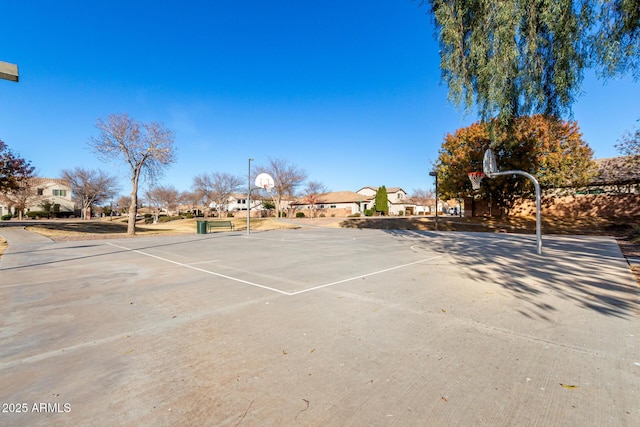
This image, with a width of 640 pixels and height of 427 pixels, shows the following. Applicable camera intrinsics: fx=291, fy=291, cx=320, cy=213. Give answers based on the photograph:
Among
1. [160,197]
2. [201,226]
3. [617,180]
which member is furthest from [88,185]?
[617,180]

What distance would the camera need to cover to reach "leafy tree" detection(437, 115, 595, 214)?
2412 centimetres

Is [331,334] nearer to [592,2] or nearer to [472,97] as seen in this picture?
→ [472,97]

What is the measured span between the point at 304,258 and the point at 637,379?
833 cm

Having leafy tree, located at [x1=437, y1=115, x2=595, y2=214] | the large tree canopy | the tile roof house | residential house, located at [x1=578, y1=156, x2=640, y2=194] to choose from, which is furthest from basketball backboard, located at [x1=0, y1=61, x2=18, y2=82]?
residential house, located at [x1=578, y1=156, x2=640, y2=194]

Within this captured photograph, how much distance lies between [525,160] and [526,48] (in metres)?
18.8

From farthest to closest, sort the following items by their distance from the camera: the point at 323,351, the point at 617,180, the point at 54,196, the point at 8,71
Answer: the point at 54,196
the point at 617,180
the point at 8,71
the point at 323,351

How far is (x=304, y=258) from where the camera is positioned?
10273 millimetres

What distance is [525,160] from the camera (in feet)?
78.5

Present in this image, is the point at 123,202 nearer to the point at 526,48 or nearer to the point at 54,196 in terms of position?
the point at 54,196

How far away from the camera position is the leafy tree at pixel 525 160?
79.2 feet

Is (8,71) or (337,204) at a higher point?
(8,71)

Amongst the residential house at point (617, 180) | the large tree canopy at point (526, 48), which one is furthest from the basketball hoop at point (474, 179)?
the residential house at point (617, 180)

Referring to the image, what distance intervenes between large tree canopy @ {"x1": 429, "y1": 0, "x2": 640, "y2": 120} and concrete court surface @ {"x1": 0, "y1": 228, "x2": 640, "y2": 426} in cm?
554

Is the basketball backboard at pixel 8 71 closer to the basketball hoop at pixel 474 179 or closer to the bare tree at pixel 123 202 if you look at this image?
the basketball hoop at pixel 474 179
